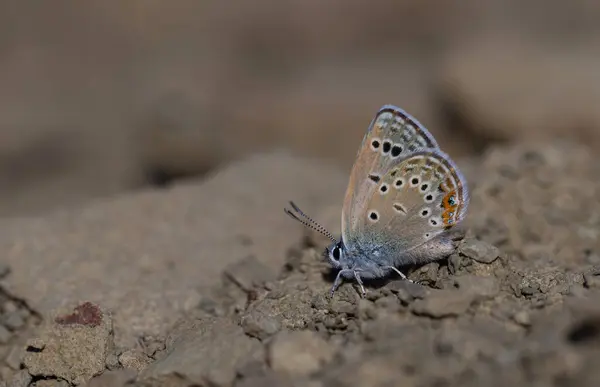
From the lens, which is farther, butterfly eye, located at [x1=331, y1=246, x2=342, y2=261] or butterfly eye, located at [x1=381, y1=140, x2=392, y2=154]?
butterfly eye, located at [x1=331, y1=246, x2=342, y2=261]

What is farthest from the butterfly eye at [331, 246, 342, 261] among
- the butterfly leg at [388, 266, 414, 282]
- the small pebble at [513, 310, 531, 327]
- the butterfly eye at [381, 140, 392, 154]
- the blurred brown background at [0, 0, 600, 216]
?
the blurred brown background at [0, 0, 600, 216]

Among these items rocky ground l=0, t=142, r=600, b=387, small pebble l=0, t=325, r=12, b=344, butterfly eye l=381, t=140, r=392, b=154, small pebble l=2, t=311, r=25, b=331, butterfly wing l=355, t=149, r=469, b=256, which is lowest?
small pebble l=0, t=325, r=12, b=344

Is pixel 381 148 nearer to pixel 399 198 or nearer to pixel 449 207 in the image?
pixel 399 198

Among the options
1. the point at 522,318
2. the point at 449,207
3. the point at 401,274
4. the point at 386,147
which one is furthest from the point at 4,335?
the point at 522,318

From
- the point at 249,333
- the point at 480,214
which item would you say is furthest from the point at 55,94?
the point at 249,333

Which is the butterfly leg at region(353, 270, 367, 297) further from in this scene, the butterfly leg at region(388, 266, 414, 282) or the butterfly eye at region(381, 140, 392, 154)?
the butterfly eye at region(381, 140, 392, 154)

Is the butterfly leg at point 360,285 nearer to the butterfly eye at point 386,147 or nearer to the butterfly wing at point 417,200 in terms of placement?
the butterfly wing at point 417,200
